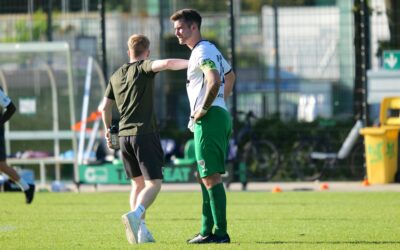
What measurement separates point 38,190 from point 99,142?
4.55 feet

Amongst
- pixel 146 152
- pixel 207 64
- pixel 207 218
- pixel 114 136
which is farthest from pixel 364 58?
pixel 207 64

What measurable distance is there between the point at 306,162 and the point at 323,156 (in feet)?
1.73

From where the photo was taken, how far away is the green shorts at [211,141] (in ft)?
33.7

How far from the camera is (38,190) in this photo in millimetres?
20609

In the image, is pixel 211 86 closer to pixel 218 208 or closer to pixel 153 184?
pixel 218 208

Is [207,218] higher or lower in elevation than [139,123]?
lower

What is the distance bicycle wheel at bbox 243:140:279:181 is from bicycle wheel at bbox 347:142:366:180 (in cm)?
138

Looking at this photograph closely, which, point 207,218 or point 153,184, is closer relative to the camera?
point 207,218

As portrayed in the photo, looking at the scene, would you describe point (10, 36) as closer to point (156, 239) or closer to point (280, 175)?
point (280, 175)

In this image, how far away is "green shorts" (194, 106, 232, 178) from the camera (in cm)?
1026

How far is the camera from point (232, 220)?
13.4 meters

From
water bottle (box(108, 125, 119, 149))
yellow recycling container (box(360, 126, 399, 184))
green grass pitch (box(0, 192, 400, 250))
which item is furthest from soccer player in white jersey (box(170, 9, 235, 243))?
yellow recycling container (box(360, 126, 399, 184))

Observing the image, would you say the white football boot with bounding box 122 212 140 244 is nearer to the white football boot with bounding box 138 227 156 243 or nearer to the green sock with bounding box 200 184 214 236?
the white football boot with bounding box 138 227 156 243

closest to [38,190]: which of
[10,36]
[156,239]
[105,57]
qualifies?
[105,57]
